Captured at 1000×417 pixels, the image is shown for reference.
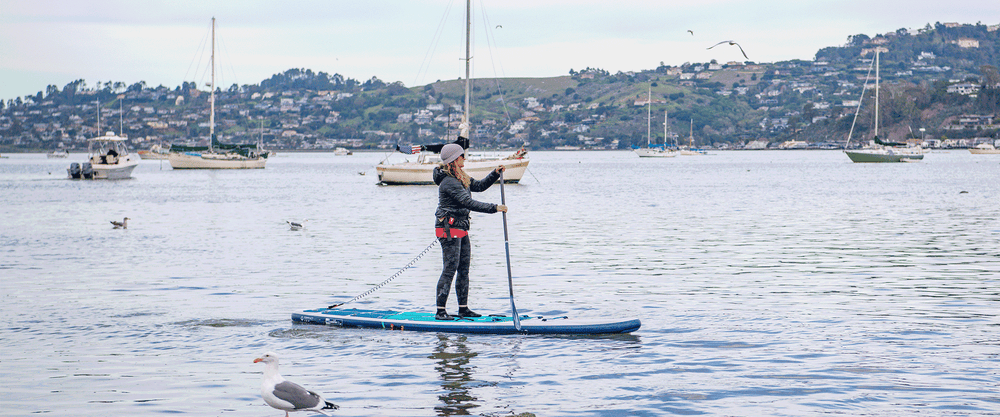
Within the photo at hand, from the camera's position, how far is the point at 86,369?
11023mm

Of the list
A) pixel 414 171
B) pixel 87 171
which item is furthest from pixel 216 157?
pixel 414 171

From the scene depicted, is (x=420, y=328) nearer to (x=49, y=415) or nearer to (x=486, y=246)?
(x=49, y=415)

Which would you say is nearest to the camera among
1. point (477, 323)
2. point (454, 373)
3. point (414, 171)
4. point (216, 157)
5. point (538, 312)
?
point (454, 373)

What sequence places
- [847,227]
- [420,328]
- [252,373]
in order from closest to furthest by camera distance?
[252,373] → [420,328] → [847,227]

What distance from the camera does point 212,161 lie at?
110m

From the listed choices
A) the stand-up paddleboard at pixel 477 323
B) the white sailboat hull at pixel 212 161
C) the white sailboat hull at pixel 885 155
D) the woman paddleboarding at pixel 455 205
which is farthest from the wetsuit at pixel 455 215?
the white sailboat hull at pixel 885 155

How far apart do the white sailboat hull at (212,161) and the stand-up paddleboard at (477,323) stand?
327 feet

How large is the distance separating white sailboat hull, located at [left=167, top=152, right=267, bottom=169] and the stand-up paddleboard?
99814 millimetres

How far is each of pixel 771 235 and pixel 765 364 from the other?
1860cm

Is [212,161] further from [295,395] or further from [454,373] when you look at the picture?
[295,395]

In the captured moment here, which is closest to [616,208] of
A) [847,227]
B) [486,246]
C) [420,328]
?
[847,227]

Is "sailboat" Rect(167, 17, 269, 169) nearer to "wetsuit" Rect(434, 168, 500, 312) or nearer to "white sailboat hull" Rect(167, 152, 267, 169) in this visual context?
"white sailboat hull" Rect(167, 152, 267, 169)

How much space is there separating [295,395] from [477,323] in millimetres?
4519

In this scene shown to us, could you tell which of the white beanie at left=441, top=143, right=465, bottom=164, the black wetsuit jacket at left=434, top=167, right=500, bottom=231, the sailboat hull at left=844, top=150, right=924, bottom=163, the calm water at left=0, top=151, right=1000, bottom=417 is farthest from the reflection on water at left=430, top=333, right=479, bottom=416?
the sailboat hull at left=844, top=150, right=924, bottom=163
